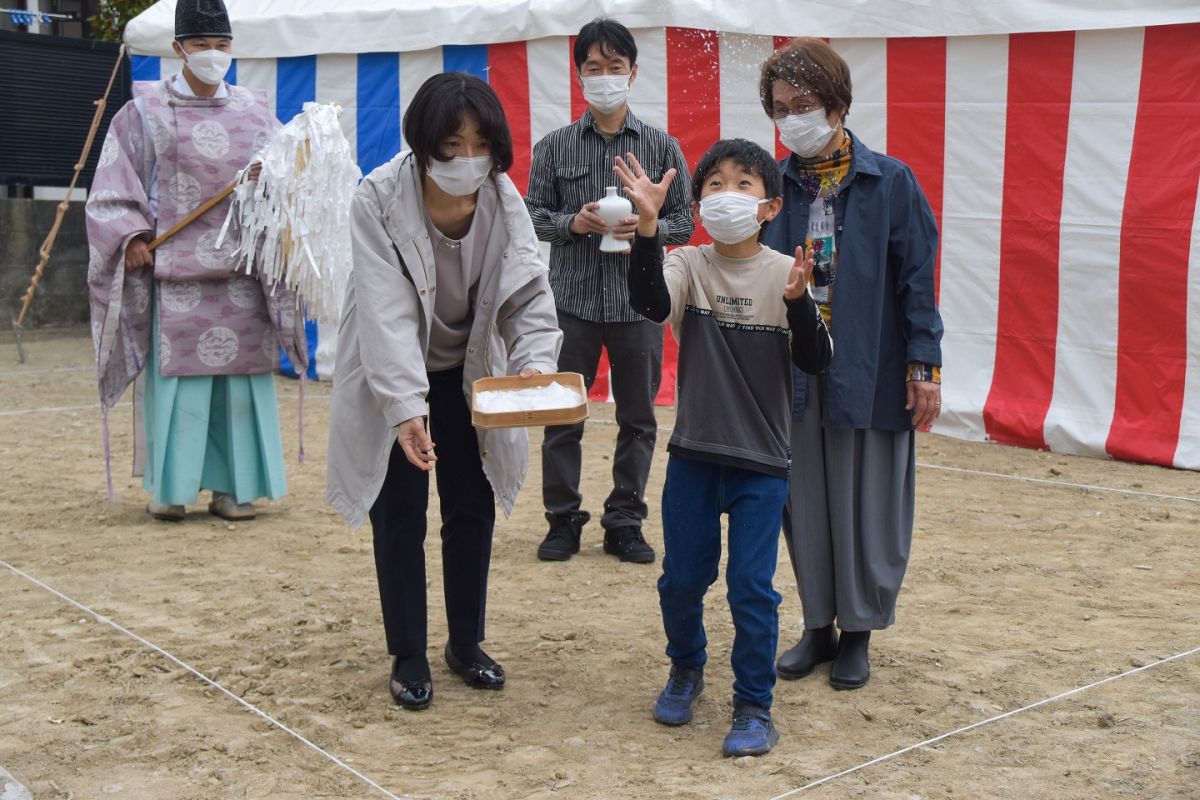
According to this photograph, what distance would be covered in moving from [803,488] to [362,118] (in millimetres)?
6012

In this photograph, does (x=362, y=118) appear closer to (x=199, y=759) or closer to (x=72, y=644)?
(x=72, y=644)

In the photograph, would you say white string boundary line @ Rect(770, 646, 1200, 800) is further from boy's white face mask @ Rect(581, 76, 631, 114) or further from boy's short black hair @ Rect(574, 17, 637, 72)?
boy's short black hair @ Rect(574, 17, 637, 72)

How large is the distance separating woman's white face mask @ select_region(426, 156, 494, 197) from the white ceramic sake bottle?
128 centimetres

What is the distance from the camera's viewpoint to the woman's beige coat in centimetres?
322

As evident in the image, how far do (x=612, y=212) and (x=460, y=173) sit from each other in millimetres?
1370

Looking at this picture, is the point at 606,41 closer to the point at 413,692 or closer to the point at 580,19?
the point at 413,692

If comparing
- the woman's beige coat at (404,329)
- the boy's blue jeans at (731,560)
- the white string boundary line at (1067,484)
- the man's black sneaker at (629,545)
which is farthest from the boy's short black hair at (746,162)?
the white string boundary line at (1067,484)

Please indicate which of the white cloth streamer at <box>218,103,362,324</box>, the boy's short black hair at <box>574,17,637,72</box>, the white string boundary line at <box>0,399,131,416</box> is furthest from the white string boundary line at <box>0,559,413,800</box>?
the white string boundary line at <box>0,399,131,416</box>

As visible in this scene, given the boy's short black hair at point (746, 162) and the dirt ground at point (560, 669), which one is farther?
the boy's short black hair at point (746, 162)

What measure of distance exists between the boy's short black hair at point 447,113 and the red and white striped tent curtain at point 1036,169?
4.33m

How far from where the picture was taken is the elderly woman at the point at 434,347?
321 centimetres

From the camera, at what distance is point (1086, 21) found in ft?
21.5

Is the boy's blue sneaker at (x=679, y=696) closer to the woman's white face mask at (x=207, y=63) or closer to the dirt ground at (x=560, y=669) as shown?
the dirt ground at (x=560, y=669)

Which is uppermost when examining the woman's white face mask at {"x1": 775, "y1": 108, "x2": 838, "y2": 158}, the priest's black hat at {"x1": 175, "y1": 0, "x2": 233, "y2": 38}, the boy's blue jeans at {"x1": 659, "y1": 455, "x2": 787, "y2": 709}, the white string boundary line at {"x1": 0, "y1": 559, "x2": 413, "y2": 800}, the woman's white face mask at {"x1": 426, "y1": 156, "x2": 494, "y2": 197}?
the priest's black hat at {"x1": 175, "y1": 0, "x2": 233, "y2": 38}
